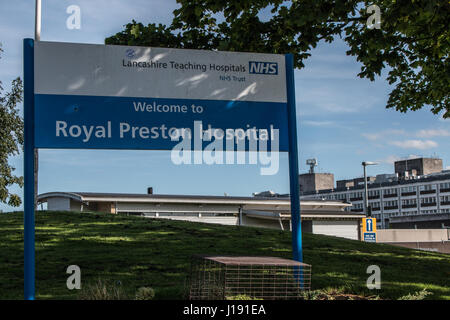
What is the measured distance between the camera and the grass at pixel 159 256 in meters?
10.6

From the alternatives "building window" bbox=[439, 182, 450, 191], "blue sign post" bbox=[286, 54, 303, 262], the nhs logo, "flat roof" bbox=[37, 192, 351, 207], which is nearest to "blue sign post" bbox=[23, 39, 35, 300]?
the nhs logo

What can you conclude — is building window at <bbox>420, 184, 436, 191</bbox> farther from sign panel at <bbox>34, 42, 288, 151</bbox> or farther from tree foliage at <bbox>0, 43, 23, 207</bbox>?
sign panel at <bbox>34, 42, 288, 151</bbox>

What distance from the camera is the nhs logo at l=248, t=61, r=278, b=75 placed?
9398mm

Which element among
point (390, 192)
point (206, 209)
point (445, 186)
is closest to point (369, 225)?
point (206, 209)

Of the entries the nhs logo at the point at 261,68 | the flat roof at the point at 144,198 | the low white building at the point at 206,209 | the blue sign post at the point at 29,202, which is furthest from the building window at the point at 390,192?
the blue sign post at the point at 29,202

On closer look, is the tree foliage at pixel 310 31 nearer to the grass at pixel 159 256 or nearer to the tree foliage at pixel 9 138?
the grass at pixel 159 256

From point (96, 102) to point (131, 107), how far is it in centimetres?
53

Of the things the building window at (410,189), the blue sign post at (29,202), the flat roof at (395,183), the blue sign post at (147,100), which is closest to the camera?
the blue sign post at (29,202)

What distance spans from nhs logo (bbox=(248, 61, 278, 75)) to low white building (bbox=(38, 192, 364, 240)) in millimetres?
29602

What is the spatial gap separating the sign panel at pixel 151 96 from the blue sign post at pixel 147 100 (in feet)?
0.05

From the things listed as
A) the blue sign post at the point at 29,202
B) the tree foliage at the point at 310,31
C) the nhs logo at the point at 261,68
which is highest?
the tree foliage at the point at 310,31

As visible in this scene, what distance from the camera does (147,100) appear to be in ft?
29.3

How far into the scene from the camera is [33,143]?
27.0 ft

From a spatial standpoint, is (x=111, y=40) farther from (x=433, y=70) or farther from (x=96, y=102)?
(x=433, y=70)
